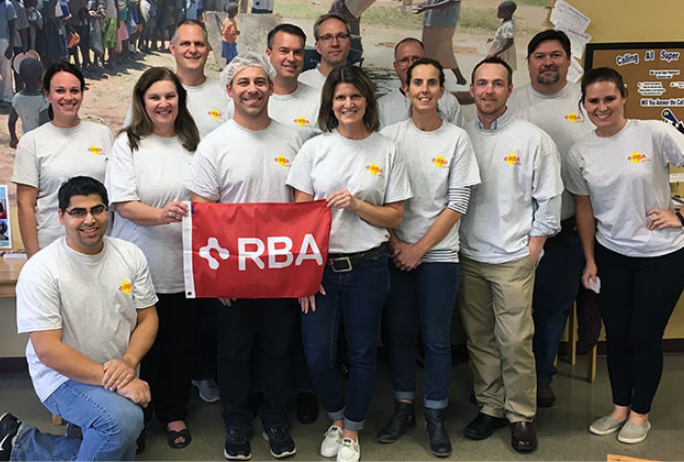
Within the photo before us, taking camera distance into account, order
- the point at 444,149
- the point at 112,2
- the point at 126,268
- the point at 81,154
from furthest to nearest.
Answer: the point at 112,2, the point at 81,154, the point at 444,149, the point at 126,268

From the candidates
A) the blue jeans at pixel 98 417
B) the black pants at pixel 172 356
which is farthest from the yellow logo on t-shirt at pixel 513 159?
the blue jeans at pixel 98 417

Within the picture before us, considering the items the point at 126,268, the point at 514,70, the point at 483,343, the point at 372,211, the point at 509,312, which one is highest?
the point at 514,70

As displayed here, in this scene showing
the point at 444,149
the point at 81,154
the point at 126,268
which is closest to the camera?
the point at 126,268

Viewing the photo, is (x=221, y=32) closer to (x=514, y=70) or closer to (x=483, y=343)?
(x=514, y=70)

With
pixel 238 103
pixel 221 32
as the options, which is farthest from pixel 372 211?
pixel 221 32

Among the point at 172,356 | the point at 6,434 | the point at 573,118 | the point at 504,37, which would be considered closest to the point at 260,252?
the point at 172,356

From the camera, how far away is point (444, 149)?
2.90m

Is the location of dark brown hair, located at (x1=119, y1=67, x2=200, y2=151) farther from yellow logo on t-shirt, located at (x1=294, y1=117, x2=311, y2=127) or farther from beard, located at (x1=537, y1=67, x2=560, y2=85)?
beard, located at (x1=537, y1=67, x2=560, y2=85)

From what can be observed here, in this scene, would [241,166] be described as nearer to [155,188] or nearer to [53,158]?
[155,188]

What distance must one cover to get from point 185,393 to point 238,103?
1.45 meters

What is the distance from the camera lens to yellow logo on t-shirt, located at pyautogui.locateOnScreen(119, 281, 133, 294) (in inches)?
104

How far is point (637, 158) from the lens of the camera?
9.68 feet

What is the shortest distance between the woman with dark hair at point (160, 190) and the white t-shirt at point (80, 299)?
205 mm

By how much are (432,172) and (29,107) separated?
2.43 m
